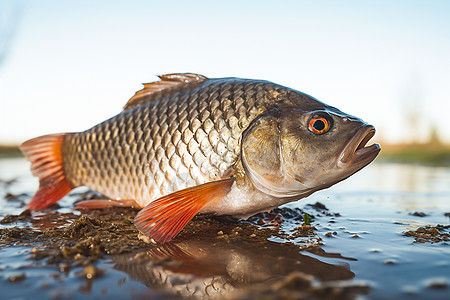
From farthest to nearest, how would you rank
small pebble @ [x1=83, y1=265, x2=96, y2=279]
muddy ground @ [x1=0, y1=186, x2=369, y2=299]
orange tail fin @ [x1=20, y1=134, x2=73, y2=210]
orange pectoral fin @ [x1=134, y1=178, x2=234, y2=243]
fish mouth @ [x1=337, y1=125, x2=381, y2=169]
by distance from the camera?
orange tail fin @ [x1=20, y1=134, x2=73, y2=210], fish mouth @ [x1=337, y1=125, x2=381, y2=169], orange pectoral fin @ [x1=134, y1=178, x2=234, y2=243], small pebble @ [x1=83, y1=265, x2=96, y2=279], muddy ground @ [x1=0, y1=186, x2=369, y2=299]

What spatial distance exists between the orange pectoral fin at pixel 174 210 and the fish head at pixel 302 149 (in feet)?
1.06

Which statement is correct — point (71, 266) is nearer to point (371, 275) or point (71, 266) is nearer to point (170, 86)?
point (371, 275)

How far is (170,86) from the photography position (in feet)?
13.0

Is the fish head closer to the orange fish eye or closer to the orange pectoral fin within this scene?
the orange fish eye

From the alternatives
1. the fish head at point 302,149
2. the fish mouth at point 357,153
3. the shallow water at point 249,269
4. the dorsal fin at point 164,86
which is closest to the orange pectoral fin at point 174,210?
the shallow water at point 249,269

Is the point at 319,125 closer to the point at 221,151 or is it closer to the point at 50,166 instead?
the point at 221,151

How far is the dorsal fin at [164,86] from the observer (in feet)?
12.6

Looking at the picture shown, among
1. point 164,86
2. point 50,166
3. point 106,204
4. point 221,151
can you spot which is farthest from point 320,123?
point 50,166

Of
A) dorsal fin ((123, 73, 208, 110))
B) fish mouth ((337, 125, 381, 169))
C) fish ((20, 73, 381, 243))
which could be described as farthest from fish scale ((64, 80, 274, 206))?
fish mouth ((337, 125, 381, 169))

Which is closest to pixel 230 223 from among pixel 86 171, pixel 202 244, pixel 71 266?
pixel 202 244

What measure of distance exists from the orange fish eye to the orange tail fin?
2.97 metres

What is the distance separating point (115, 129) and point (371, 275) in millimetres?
2909

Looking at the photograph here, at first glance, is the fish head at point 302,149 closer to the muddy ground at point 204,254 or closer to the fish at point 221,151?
the fish at point 221,151

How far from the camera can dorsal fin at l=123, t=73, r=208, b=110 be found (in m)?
3.85
